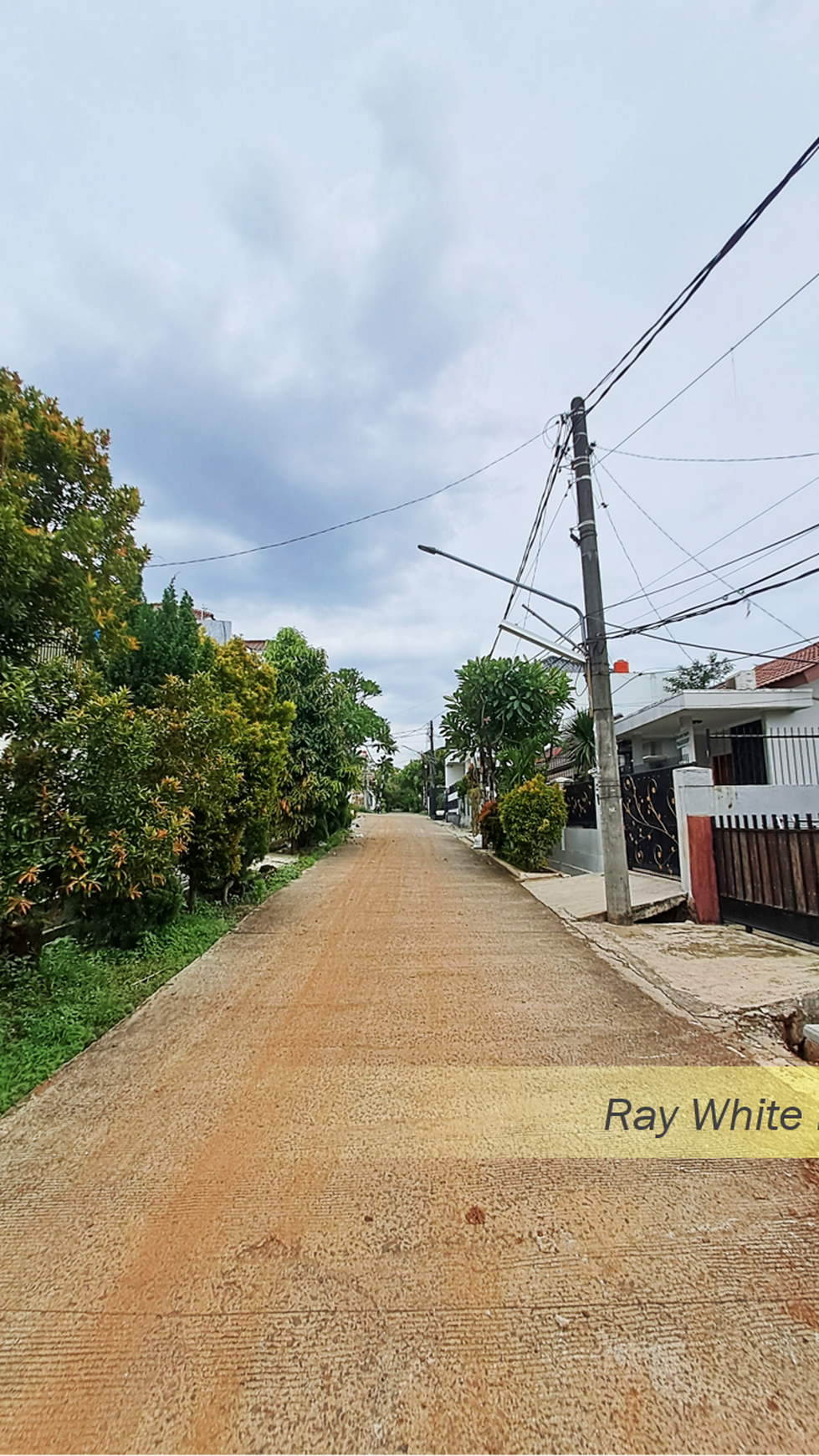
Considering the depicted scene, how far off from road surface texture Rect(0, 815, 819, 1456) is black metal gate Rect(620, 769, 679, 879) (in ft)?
19.4

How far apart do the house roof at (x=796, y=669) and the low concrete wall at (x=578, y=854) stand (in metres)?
5.17

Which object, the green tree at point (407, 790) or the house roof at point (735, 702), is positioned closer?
the house roof at point (735, 702)

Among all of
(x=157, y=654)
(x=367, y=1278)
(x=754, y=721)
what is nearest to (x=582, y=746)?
(x=754, y=721)

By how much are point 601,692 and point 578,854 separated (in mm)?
6384

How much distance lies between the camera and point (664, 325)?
711 centimetres

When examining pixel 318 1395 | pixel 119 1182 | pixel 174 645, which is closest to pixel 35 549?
pixel 119 1182

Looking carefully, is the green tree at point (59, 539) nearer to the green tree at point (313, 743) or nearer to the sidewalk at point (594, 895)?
the sidewalk at point (594, 895)

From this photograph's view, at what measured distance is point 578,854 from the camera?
14.1m

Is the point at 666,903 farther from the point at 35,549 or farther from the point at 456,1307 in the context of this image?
the point at 35,549

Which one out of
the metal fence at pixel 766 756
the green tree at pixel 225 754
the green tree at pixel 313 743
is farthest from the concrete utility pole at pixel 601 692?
the green tree at pixel 313 743

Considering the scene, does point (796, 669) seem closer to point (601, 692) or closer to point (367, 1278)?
point (601, 692)

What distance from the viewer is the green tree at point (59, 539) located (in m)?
4.63

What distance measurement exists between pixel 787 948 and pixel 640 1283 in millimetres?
5214

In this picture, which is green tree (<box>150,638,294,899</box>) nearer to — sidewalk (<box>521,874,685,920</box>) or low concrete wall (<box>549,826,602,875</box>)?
sidewalk (<box>521,874,685,920</box>)
